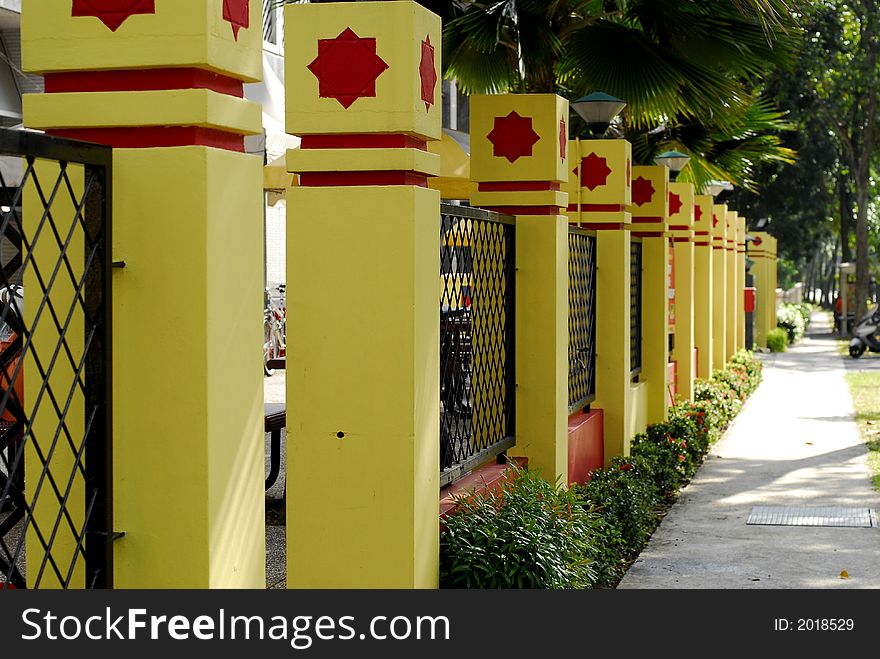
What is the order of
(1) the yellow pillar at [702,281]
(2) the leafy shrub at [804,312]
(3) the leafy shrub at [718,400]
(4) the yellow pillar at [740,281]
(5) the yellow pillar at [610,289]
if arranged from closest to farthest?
(5) the yellow pillar at [610,289]
(3) the leafy shrub at [718,400]
(1) the yellow pillar at [702,281]
(4) the yellow pillar at [740,281]
(2) the leafy shrub at [804,312]

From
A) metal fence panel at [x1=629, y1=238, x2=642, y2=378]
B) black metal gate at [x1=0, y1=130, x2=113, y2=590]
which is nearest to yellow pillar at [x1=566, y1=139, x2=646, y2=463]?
metal fence panel at [x1=629, y1=238, x2=642, y2=378]

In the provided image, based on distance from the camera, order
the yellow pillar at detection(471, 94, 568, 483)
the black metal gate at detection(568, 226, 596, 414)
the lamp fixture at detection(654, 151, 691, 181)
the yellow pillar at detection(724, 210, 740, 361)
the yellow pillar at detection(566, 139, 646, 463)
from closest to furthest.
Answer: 1. the yellow pillar at detection(471, 94, 568, 483)
2. the black metal gate at detection(568, 226, 596, 414)
3. the yellow pillar at detection(566, 139, 646, 463)
4. the lamp fixture at detection(654, 151, 691, 181)
5. the yellow pillar at detection(724, 210, 740, 361)

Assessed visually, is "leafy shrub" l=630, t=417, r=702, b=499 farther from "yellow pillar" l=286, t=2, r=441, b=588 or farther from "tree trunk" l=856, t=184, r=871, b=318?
"tree trunk" l=856, t=184, r=871, b=318

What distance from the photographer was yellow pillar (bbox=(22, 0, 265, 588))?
3.11 m

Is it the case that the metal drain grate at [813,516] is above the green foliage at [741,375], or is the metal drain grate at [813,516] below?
below

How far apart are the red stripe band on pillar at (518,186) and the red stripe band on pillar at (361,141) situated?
242cm

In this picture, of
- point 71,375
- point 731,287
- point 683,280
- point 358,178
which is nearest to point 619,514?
point 358,178

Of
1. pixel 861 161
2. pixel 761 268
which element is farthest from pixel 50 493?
pixel 861 161

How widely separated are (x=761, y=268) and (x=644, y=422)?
20.3 m

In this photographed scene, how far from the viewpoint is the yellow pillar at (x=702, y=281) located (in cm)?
1591

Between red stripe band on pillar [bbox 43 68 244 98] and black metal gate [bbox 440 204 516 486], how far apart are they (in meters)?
2.36

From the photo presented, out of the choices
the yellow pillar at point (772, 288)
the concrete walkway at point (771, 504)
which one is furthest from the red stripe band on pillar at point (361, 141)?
the yellow pillar at point (772, 288)

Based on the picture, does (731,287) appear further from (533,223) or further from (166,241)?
(166,241)

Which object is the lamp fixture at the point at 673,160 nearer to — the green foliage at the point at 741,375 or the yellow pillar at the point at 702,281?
the yellow pillar at the point at 702,281
